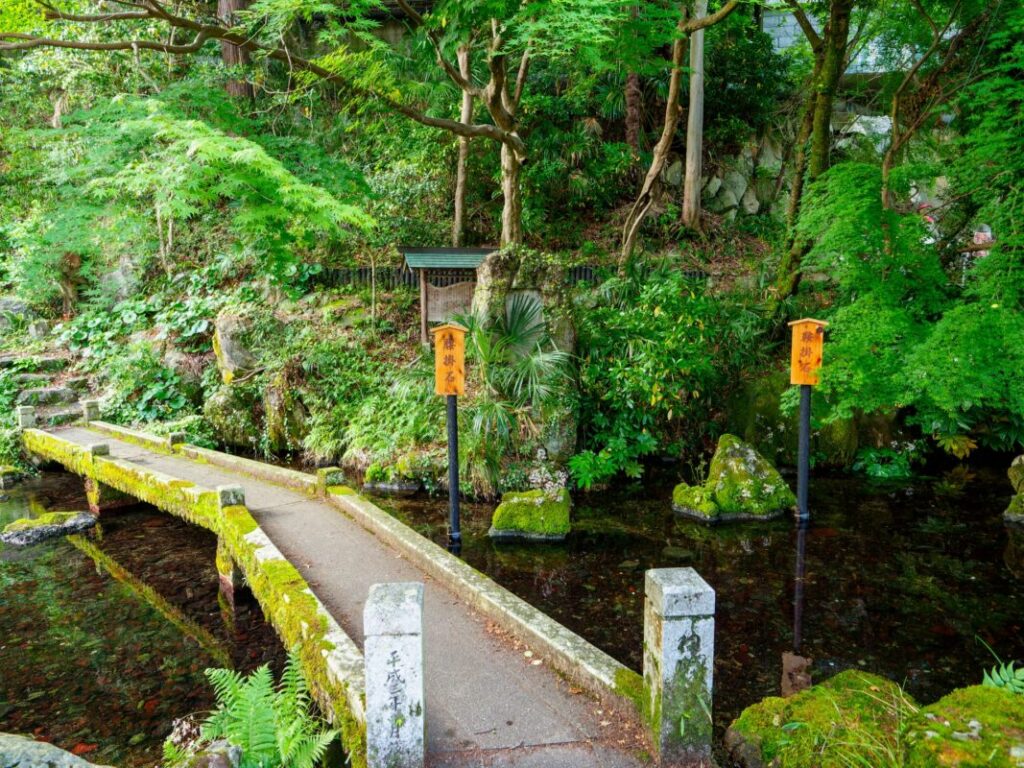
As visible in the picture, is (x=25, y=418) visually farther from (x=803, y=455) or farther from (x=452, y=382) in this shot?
(x=803, y=455)

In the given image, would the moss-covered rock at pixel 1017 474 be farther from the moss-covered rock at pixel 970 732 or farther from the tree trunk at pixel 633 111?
the tree trunk at pixel 633 111

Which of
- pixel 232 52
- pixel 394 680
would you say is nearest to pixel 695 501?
pixel 394 680

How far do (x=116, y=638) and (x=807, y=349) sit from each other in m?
9.33

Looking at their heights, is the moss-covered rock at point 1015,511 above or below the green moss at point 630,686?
below

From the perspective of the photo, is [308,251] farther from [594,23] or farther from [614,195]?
[594,23]

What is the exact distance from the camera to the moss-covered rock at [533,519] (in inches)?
350

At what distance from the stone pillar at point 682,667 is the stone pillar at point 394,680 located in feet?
4.34

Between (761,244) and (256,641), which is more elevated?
(761,244)

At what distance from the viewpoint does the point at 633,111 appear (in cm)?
1883

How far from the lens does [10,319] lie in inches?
809

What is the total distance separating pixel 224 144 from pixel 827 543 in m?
9.96

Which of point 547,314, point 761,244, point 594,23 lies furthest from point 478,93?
point 761,244

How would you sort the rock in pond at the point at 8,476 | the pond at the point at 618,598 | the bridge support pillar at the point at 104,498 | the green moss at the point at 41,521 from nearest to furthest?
the pond at the point at 618,598, the green moss at the point at 41,521, the bridge support pillar at the point at 104,498, the rock in pond at the point at 8,476

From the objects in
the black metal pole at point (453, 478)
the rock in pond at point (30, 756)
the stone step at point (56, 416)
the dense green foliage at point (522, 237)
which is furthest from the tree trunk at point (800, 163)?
the stone step at point (56, 416)
